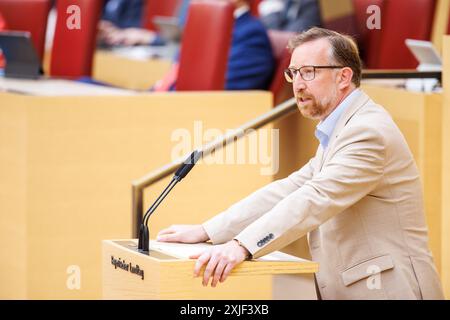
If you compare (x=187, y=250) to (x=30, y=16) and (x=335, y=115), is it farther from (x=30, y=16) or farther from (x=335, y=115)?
(x=30, y=16)

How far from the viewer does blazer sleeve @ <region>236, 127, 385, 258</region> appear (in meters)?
2.04

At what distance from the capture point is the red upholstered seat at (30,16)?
221 inches

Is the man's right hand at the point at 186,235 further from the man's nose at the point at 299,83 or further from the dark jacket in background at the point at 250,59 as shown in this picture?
the dark jacket in background at the point at 250,59

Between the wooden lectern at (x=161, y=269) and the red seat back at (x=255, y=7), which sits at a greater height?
the red seat back at (x=255, y=7)

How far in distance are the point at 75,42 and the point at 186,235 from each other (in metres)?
3.02

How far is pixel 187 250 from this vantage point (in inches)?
85.2

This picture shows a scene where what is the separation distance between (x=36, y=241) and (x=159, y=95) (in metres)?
0.74

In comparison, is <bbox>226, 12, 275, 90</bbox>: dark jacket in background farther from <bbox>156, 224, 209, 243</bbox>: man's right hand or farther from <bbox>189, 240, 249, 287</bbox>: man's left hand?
<bbox>189, 240, 249, 287</bbox>: man's left hand

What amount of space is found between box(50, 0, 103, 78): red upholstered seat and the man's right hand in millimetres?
2887

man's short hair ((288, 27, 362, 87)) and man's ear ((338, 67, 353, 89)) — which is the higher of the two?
man's short hair ((288, 27, 362, 87))

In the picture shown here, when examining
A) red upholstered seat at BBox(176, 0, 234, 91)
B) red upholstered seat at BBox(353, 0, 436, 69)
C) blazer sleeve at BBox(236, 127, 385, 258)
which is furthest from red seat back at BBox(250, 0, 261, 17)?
blazer sleeve at BBox(236, 127, 385, 258)

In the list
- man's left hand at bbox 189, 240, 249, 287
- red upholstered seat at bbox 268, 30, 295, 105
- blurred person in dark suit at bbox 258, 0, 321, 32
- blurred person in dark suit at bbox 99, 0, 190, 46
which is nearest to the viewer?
man's left hand at bbox 189, 240, 249, 287

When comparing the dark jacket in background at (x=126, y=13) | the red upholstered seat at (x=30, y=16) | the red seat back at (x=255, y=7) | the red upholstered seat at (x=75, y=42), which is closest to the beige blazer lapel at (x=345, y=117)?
the red upholstered seat at (x=75, y=42)

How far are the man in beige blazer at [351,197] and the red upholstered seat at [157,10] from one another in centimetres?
513
